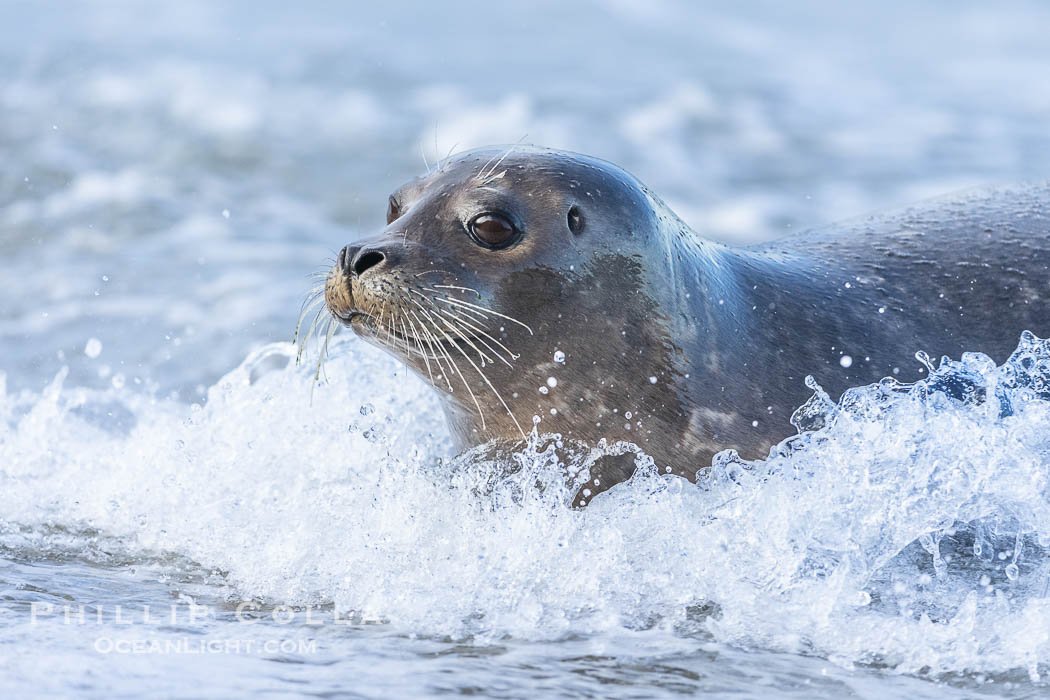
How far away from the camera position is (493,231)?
4.09 metres

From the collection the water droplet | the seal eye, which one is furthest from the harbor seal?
the water droplet

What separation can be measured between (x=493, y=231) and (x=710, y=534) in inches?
41.0

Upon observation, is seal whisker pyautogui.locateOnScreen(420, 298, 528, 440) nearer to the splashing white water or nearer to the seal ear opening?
the splashing white water

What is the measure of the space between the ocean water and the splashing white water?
11 mm

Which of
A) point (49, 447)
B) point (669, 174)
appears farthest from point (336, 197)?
point (49, 447)

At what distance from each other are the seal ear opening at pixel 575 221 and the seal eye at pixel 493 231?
0.17 metres

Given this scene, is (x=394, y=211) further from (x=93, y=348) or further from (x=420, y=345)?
(x=93, y=348)

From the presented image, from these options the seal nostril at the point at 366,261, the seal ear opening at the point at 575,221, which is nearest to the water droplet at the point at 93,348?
the seal nostril at the point at 366,261

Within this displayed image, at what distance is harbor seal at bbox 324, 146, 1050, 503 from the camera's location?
13.2ft

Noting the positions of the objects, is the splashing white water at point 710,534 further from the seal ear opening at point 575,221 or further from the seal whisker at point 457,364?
the seal ear opening at point 575,221

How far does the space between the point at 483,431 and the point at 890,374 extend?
1266mm

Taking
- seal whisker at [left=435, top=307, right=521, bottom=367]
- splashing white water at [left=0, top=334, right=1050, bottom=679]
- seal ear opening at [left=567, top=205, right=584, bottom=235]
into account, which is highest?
seal ear opening at [left=567, top=205, right=584, bottom=235]

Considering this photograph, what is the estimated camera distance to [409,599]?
375 centimetres

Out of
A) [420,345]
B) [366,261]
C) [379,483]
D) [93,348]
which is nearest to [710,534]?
[420,345]
